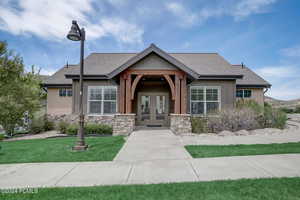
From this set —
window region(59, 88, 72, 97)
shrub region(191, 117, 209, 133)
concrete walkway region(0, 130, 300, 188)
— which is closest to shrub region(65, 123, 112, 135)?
window region(59, 88, 72, 97)

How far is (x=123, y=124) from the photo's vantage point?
891cm

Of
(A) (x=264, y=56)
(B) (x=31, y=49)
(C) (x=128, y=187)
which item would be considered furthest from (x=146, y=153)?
(B) (x=31, y=49)

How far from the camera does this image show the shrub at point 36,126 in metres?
11.6

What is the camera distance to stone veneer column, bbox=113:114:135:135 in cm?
887

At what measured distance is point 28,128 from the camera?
39.8ft

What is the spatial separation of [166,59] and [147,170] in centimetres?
662

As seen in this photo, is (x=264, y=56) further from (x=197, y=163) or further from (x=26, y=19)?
(x=26, y=19)

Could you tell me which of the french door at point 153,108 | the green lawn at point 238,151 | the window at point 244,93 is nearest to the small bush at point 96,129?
the french door at point 153,108

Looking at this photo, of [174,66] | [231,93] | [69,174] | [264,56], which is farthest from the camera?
[264,56]

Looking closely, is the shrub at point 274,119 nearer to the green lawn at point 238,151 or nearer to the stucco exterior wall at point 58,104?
the green lawn at point 238,151

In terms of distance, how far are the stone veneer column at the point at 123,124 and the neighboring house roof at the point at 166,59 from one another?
8.32 ft

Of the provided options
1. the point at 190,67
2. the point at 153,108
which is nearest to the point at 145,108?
the point at 153,108

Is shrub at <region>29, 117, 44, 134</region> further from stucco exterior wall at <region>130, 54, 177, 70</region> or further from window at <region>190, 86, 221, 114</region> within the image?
window at <region>190, 86, 221, 114</region>

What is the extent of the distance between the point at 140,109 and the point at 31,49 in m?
14.7
